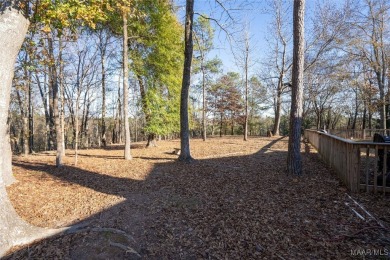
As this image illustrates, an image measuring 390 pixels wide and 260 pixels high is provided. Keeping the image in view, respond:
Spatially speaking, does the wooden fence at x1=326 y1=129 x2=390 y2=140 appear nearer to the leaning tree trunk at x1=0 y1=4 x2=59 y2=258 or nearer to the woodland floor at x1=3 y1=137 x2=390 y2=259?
the woodland floor at x1=3 y1=137 x2=390 y2=259

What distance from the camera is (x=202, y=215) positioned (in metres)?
4.05

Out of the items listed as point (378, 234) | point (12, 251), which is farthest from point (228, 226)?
point (12, 251)

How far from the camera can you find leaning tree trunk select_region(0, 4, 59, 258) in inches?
123

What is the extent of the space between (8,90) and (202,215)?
3.82 meters

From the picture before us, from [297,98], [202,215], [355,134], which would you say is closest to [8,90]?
[202,215]

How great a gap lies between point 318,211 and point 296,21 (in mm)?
5173

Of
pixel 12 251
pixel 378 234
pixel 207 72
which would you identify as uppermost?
pixel 207 72

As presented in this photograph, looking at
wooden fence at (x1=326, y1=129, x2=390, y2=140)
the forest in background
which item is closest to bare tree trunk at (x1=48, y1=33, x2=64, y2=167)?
the forest in background

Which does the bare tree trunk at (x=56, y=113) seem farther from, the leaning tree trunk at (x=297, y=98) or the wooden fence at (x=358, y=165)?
the wooden fence at (x=358, y=165)

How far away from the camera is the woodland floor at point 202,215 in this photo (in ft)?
9.89

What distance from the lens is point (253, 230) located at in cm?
344

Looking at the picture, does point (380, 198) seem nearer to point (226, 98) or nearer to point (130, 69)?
point (130, 69)

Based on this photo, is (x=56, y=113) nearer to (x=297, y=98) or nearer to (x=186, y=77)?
(x=186, y=77)

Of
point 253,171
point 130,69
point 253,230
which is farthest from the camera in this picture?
point 130,69
